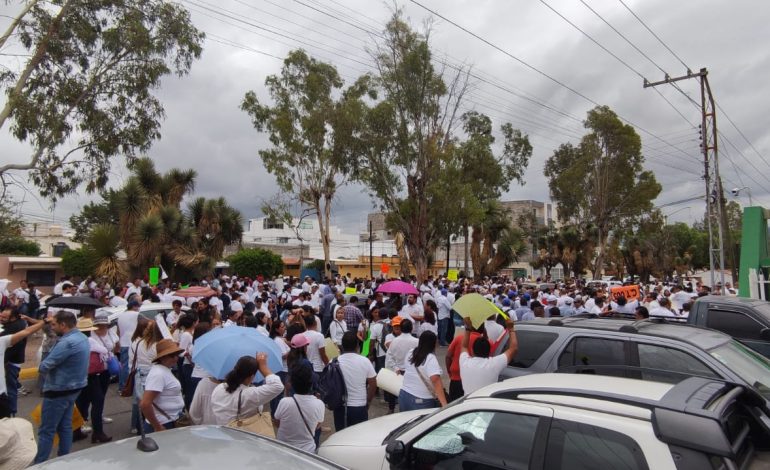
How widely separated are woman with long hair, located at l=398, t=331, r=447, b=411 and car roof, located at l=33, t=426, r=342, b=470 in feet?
9.07

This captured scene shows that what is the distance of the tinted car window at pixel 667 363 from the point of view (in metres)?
4.38

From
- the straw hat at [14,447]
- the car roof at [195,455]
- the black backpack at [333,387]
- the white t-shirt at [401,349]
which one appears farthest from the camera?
the white t-shirt at [401,349]

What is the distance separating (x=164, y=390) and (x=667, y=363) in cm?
468

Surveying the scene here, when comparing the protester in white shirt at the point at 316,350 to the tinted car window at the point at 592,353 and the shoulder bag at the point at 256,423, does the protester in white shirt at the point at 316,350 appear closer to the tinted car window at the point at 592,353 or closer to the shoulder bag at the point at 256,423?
the shoulder bag at the point at 256,423

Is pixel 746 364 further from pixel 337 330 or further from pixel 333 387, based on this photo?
pixel 337 330

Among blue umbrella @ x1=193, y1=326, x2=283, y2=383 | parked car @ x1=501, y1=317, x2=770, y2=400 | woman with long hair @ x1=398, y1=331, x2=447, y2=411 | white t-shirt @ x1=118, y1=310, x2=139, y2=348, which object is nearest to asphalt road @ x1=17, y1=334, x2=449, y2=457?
white t-shirt @ x1=118, y1=310, x2=139, y2=348

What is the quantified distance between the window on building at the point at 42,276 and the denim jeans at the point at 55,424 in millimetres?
30713

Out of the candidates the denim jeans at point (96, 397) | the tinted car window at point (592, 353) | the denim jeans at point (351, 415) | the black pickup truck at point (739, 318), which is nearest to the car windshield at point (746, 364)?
the tinted car window at point (592, 353)

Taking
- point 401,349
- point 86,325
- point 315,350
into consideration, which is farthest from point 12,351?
point 401,349

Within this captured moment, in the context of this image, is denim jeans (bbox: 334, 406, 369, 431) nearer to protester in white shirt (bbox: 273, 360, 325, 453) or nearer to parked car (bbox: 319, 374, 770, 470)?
protester in white shirt (bbox: 273, 360, 325, 453)

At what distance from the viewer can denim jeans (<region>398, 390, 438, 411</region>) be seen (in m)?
5.21

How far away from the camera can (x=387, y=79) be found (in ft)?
77.2

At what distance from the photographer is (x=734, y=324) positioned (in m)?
7.27

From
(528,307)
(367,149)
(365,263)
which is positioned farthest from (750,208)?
(365,263)
